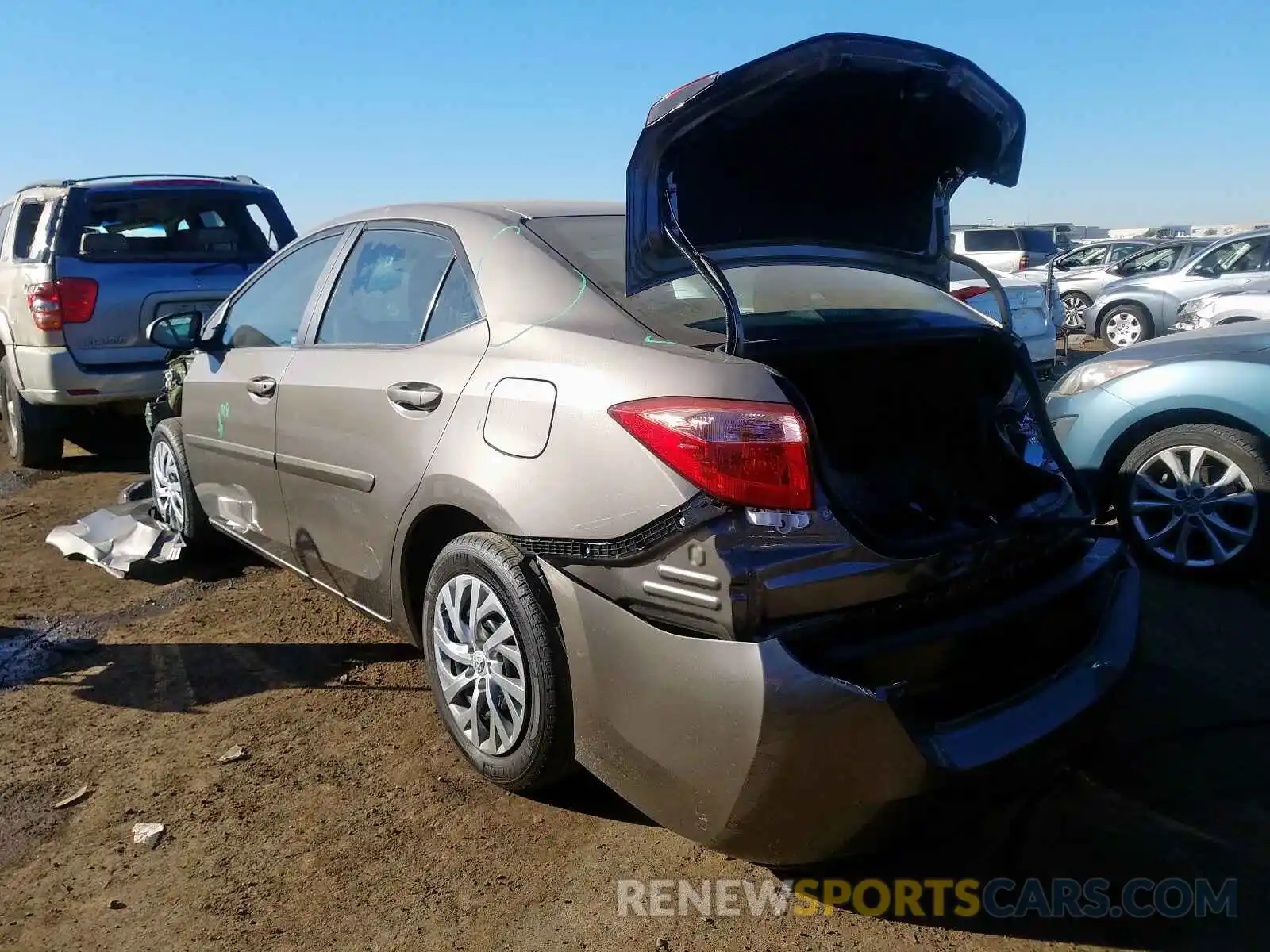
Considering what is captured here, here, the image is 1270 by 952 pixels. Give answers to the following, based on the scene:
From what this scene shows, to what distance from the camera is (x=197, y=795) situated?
2.96m

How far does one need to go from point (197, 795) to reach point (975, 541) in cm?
235

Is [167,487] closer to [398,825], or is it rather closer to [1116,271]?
[398,825]

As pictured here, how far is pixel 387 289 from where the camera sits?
3.46 m

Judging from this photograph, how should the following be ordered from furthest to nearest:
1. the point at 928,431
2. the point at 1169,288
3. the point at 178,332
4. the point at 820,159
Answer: the point at 1169,288 < the point at 178,332 < the point at 928,431 < the point at 820,159

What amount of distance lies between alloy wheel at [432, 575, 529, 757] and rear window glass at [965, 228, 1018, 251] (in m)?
17.7

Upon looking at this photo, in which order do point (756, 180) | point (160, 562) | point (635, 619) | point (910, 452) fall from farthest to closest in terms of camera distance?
point (160, 562), point (910, 452), point (756, 180), point (635, 619)

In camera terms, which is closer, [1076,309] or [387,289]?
A: [387,289]

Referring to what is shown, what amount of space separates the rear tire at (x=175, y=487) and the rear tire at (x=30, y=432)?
2.38 metres

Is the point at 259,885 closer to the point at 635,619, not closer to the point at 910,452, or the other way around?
the point at 635,619

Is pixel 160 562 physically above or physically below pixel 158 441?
below

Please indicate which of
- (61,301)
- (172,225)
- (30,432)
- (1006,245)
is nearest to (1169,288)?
(1006,245)

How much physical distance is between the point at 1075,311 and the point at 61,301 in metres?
14.6

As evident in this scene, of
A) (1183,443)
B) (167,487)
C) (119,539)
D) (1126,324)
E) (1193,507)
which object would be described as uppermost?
(1126,324)

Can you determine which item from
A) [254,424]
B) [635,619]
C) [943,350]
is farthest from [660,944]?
[254,424]
